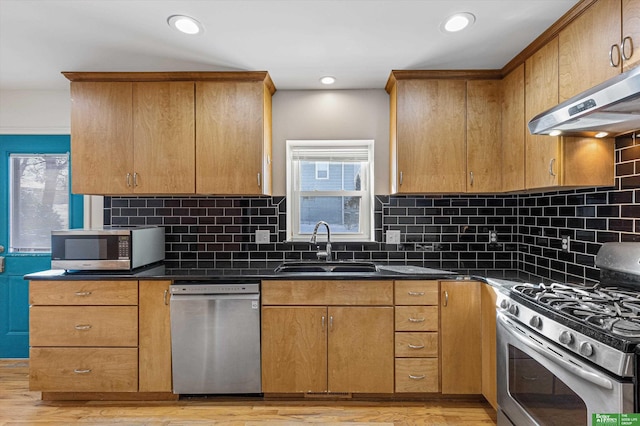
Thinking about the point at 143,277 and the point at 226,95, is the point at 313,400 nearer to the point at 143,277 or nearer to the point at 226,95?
the point at 143,277

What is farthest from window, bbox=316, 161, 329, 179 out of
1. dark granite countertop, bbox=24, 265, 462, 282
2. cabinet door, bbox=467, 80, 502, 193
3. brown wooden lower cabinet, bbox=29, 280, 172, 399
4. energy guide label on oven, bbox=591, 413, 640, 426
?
energy guide label on oven, bbox=591, 413, 640, 426

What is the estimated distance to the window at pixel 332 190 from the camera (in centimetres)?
310

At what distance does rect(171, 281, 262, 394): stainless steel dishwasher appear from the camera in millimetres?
2400

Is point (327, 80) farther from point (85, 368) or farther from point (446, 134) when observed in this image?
point (85, 368)

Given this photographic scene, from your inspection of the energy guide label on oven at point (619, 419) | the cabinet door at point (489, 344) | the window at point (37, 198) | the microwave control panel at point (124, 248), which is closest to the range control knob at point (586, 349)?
the energy guide label on oven at point (619, 419)

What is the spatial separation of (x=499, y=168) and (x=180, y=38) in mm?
2332

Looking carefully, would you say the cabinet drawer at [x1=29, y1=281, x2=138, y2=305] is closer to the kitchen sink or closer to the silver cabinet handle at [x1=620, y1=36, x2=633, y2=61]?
the kitchen sink

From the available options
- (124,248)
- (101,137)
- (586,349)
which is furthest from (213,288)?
(586,349)

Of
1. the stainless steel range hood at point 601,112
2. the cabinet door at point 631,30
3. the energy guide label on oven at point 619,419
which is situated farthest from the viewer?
the cabinet door at point 631,30

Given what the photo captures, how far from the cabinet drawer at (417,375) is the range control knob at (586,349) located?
1208 millimetres

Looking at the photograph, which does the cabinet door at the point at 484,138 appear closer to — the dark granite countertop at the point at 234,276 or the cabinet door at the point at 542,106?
the cabinet door at the point at 542,106

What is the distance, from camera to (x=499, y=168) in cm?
264

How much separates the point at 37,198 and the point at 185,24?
224cm

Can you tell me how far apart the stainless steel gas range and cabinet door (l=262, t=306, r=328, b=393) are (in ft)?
3.58
